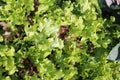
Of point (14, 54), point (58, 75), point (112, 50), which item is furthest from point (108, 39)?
point (14, 54)

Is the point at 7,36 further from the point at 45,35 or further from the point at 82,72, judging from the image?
the point at 82,72

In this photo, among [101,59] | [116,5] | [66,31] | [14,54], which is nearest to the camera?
[14,54]

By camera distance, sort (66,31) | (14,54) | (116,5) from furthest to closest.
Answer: (116,5) < (66,31) < (14,54)

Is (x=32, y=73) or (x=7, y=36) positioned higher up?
(x=7, y=36)

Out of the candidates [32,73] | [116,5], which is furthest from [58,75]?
[116,5]

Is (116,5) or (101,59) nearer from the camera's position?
(101,59)

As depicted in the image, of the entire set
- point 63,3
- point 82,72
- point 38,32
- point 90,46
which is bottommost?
point 82,72
